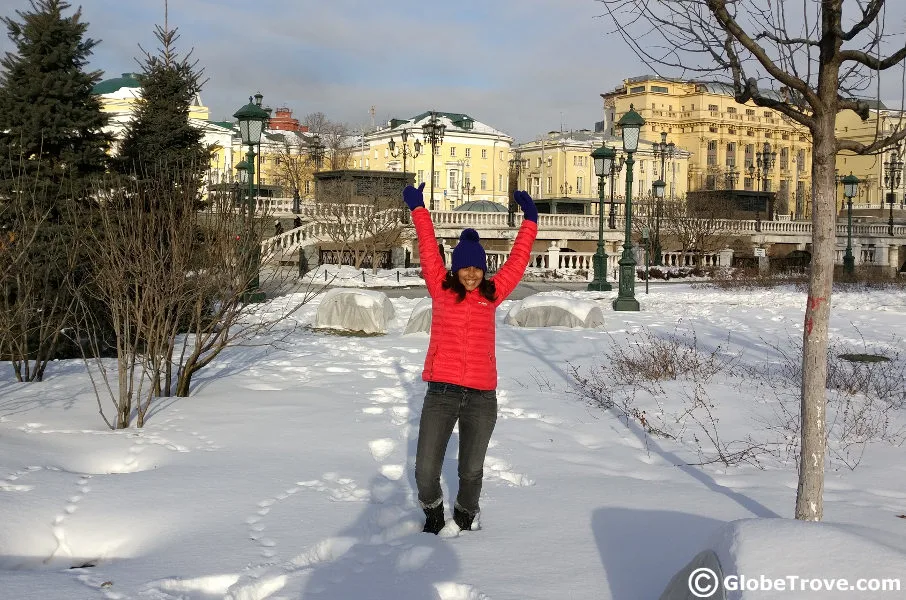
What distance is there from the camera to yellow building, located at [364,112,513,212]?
90312 millimetres

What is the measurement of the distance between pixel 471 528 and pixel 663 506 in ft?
4.10

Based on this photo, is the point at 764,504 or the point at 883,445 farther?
the point at 883,445

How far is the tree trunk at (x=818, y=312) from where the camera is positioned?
172 inches

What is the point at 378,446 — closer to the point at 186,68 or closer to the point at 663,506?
the point at 663,506

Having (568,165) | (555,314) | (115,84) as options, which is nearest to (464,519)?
(555,314)

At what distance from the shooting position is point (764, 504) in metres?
5.57

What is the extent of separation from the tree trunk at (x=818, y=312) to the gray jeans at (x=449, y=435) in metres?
1.71

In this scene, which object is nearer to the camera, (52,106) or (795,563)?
(795,563)

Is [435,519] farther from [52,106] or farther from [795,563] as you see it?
[52,106]

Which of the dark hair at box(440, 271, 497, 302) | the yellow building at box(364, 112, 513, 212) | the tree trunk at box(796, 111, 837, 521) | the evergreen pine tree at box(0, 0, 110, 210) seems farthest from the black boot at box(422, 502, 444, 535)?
the yellow building at box(364, 112, 513, 212)

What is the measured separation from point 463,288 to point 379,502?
1603mm

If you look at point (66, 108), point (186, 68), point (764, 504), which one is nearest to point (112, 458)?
point (764, 504)

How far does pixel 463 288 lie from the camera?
5.15m

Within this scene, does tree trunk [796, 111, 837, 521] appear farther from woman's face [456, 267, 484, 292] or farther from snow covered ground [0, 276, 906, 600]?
woman's face [456, 267, 484, 292]
